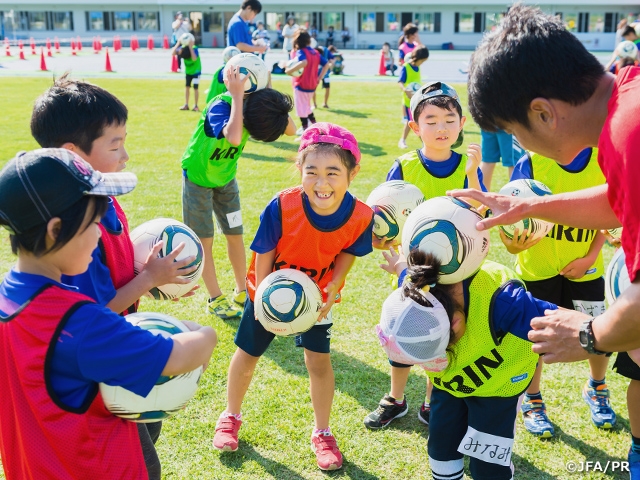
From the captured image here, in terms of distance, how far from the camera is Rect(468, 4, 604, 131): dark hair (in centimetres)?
220

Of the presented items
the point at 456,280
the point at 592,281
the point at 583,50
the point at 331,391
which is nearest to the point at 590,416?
the point at 592,281

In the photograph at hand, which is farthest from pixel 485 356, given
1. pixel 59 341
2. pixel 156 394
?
pixel 59 341

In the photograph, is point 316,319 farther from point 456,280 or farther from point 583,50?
point 583,50

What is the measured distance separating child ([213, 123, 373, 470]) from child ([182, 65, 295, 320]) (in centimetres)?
144

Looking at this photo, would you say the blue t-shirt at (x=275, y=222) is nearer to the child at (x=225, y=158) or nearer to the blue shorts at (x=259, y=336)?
the blue shorts at (x=259, y=336)

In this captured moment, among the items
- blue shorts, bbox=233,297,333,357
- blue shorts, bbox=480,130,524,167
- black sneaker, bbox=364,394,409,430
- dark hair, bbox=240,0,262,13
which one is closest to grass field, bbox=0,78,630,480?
black sneaker, bbox=364,394,409,430

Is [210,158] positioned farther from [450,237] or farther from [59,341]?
[59,341]

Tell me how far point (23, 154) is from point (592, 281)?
11.5 feet

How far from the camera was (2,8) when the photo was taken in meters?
60.7

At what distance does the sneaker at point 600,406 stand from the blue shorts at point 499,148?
4734 millimetres

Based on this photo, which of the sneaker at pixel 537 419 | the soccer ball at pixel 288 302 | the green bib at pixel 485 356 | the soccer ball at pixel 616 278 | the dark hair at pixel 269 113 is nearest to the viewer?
the soccer ball at pixel 616 278

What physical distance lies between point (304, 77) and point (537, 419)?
11.6 m

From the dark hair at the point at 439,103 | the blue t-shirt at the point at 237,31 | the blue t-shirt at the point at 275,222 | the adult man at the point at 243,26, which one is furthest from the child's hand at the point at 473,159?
the blue t-shirt at the point at 237,31

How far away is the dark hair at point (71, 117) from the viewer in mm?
2742
